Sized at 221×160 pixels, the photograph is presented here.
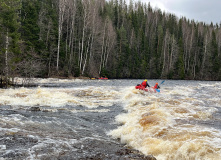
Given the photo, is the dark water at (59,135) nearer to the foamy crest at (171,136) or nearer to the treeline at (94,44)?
the foamy crest at (171,136)

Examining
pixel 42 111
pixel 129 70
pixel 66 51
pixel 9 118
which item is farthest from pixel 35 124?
pixel 129 70

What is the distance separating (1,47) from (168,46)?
43.0 metres

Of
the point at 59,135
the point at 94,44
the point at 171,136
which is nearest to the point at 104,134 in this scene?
the point at 59,135

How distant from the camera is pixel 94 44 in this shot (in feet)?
114

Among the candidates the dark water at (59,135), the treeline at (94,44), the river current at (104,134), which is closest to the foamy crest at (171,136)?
the river current at (104,134)

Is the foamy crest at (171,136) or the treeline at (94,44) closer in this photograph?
the foamy crest at (171,136)

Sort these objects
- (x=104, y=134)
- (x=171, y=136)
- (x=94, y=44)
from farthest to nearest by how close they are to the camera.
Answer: (x=94, y=44), (x=104, y=134), (x=171, y=136)

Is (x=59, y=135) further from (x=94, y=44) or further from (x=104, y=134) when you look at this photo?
(x=94, y=44)

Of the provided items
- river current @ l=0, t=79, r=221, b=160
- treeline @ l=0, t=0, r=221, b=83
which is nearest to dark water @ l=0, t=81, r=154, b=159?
river current @ l=0, t=79, r=221, b=160

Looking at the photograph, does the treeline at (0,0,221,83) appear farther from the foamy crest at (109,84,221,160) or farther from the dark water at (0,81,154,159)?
the foamy crest at (109,84,221,160)

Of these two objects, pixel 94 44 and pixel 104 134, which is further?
pixel 94 44

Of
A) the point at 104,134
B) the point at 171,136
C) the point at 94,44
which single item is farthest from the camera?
the point at 94,44

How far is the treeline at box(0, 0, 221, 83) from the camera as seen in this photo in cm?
1439

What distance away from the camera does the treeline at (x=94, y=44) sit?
14386 mm
